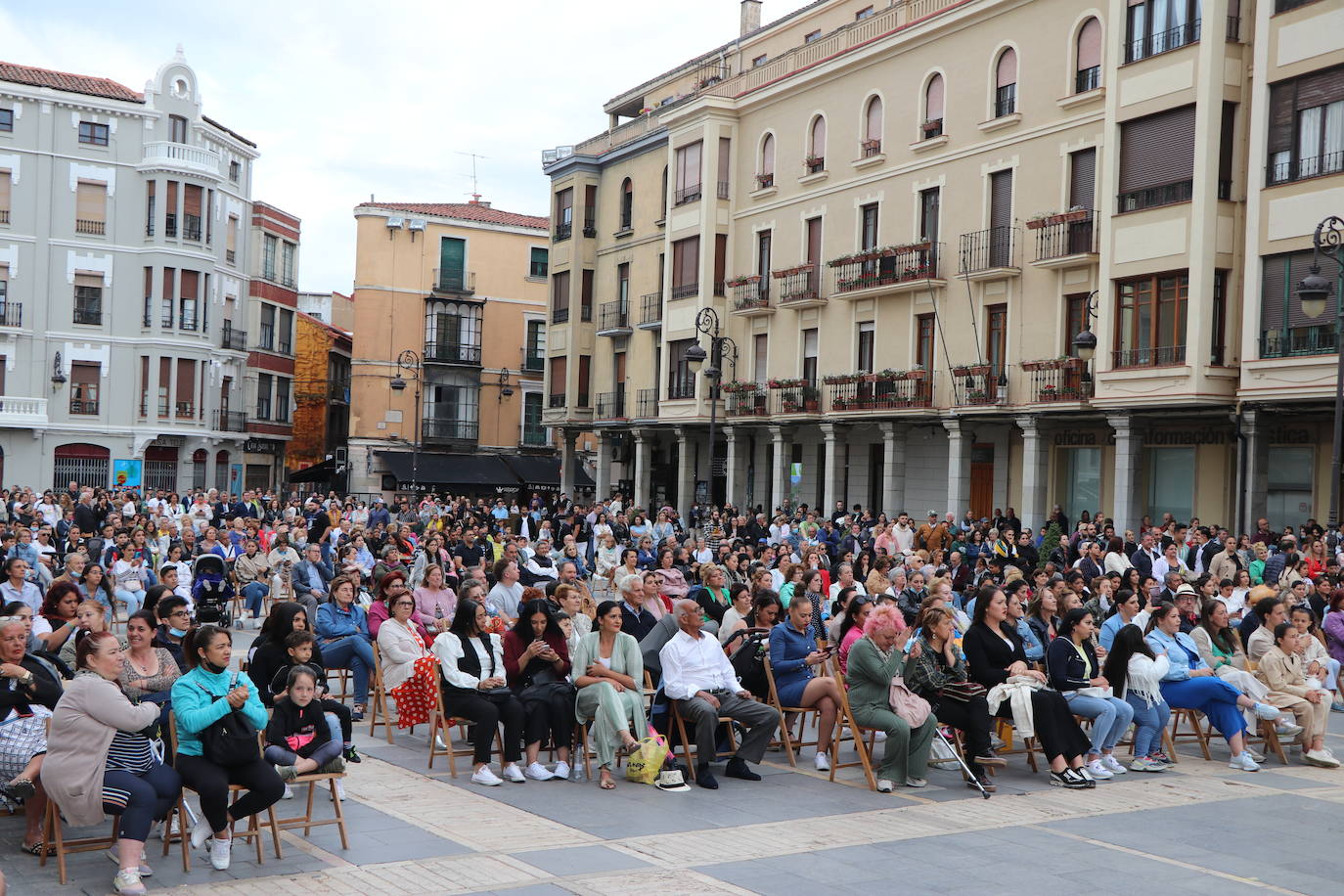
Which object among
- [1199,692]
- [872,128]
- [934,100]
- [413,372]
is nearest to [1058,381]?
[934,100]

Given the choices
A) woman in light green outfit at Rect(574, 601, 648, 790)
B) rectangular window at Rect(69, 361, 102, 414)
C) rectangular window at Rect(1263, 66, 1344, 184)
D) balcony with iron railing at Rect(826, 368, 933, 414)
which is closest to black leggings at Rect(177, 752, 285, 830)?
woman in light green outfit at Rect(574, 601, 648, 790)

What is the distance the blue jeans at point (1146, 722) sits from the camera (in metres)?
11.9

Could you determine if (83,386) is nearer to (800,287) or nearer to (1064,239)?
(800,287)

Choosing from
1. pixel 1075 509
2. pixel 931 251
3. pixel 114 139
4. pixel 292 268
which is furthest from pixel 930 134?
pixel 292 268

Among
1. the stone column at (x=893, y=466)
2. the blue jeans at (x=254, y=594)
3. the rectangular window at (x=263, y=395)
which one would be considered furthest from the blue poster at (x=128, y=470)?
the blue jeans at (x=254, y=594)

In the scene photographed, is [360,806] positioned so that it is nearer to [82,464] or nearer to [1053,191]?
[1053,191]

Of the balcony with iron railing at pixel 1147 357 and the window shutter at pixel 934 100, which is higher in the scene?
the window shutter at pixel 934 100

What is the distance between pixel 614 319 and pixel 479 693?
37.2 meters

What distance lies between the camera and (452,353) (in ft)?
200

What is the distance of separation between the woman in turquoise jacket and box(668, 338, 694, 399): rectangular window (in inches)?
1339

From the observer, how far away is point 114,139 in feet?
165

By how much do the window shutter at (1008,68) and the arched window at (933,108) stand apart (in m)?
1.96

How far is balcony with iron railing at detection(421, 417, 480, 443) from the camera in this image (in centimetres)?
5991

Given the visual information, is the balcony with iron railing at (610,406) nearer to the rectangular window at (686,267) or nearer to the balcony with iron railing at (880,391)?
the rectangular window at (686,267)
